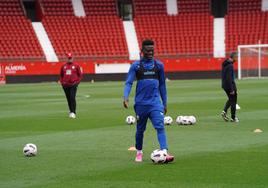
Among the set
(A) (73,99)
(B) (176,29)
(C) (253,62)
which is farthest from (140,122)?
(B) (176,29)

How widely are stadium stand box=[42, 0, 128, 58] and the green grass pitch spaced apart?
1456 inches

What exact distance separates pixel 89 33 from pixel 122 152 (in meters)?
51.1

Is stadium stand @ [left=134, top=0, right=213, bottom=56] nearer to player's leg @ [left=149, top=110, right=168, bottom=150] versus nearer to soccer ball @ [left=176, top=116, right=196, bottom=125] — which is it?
soccer ball @ [left=176, top=116, right=196, bottom=125]

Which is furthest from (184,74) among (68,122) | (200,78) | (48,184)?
(48,184)

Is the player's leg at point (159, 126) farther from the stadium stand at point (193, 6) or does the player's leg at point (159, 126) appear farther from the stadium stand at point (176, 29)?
the stadium stand at point (193, 6)

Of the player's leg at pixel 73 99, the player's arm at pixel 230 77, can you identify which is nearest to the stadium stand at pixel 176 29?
the player's leg at pixel 73 99

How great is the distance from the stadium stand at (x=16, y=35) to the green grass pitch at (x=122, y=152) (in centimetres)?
3587

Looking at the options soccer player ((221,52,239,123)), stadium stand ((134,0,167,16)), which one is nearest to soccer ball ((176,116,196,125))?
soccer player ((221,52,239,123))

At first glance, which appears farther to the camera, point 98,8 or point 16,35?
point 98,8

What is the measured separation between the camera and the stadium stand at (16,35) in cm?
6038

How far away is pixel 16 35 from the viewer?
206 ft

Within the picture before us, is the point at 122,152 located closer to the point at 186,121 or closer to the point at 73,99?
the point at 186,121

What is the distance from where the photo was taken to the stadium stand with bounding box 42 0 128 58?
61906 mm

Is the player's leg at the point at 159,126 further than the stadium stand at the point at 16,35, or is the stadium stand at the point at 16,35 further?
the stadium stand at the point at 16,35
